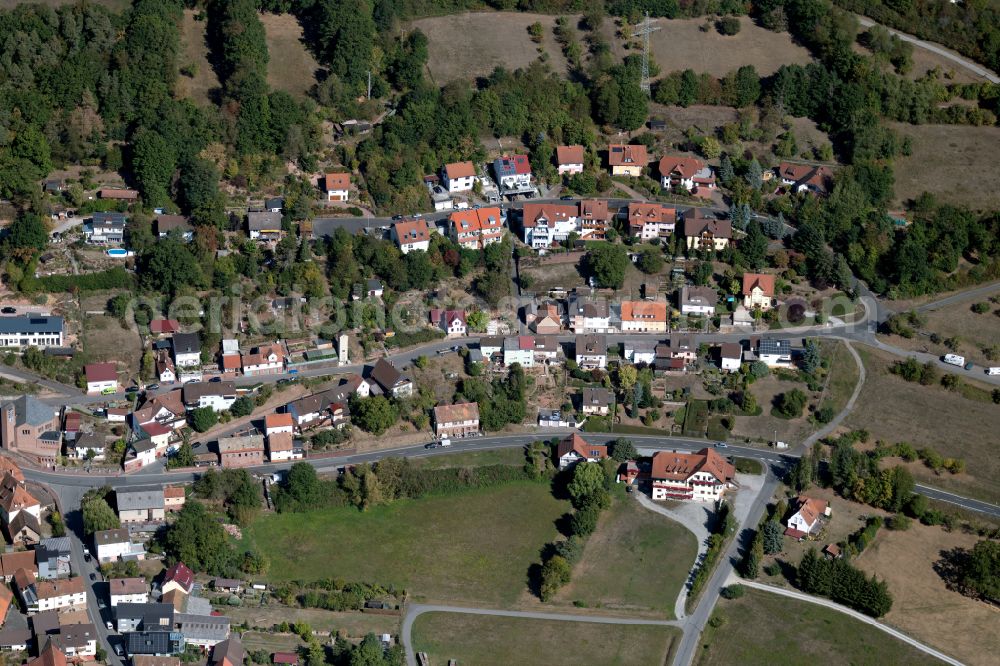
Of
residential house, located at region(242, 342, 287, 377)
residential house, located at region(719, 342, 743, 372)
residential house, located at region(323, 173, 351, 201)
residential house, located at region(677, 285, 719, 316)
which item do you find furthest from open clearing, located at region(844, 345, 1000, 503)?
residential house, located at region(323, 173, 351, 201)

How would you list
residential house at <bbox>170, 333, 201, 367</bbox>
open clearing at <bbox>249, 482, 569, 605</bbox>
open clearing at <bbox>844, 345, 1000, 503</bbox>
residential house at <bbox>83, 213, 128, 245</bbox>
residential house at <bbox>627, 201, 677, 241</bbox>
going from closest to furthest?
1. open clearing at <bbox>249, 482, 569, 605</bbox>
2. open clearing at <bbox>844, 345, 1000, 503</bbox>
3. residential house at <bbox>170, 333, 201, 367</bbox>
4. residential house at <bbox>83, 213, 128, 245</bbox>
5. residential house at <bbox>627, 201, 677, 241</bbox>

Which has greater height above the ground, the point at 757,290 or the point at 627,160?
the point at 627,160

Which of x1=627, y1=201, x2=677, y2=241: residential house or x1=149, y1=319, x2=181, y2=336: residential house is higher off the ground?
x1=627, y1=201, x2=677, y2=241: residential house

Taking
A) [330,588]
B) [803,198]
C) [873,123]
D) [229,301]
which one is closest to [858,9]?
[873,123]

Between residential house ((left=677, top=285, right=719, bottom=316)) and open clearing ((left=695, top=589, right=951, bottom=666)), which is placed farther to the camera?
residential house ((left=677, top=285, right=719, bottom=316))

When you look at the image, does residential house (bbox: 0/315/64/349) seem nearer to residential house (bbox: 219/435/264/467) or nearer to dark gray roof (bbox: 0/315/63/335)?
dark gray roof (bbox: 0/315/63/335)

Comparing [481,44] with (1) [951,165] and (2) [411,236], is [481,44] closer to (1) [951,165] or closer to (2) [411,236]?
(2) [411,236]

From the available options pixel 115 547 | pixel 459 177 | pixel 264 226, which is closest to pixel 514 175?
pixel 459 177
